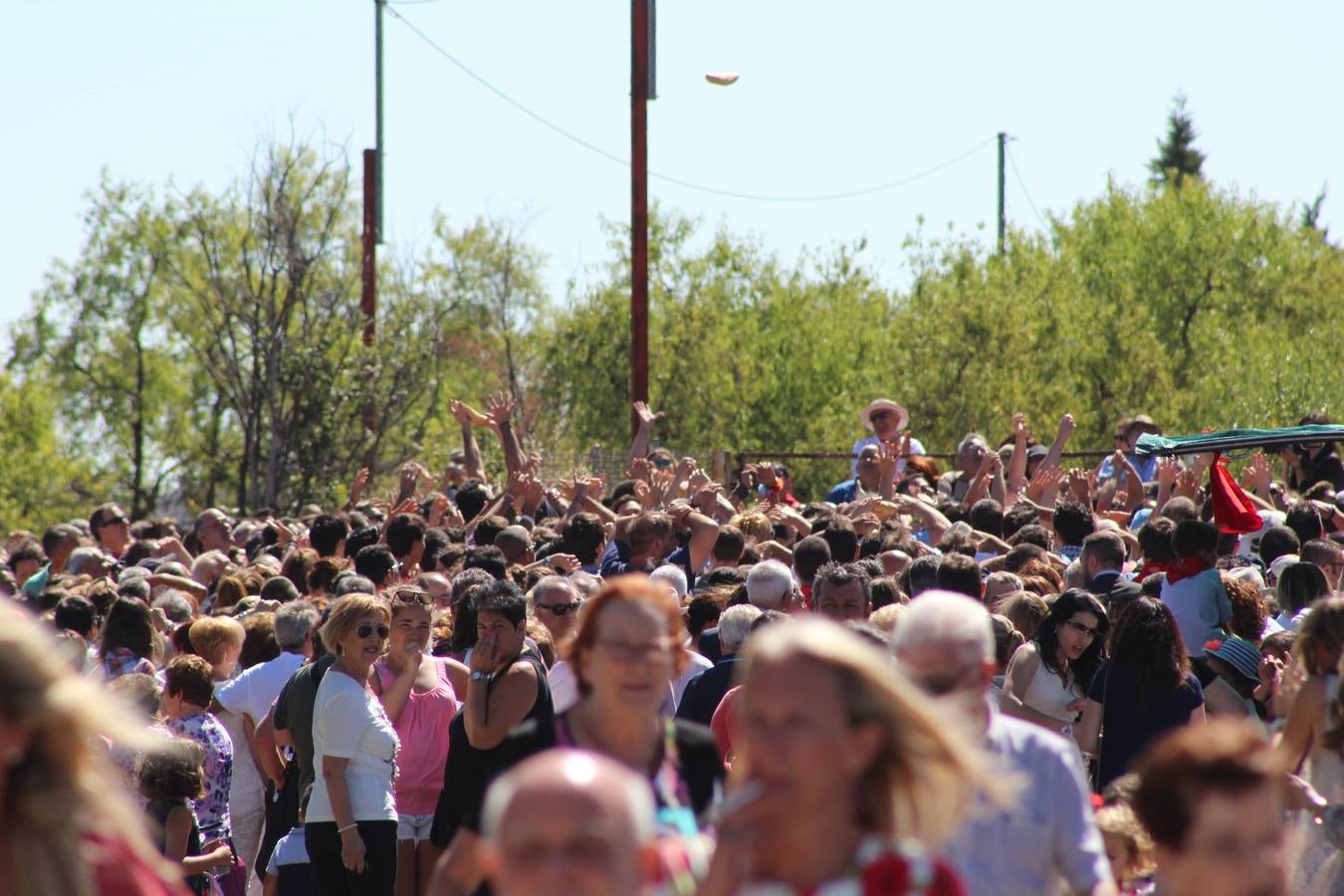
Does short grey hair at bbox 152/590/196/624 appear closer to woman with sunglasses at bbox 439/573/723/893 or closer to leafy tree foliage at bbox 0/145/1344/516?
woman with sunglasses at bbox 439/573/723/893

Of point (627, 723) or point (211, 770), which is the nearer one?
point (627, 723)

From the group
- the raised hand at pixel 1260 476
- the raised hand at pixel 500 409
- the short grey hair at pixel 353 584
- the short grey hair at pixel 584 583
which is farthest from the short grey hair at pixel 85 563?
the raised hand at pixel 1260 476

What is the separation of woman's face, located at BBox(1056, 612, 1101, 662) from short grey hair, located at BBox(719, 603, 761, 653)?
4.29 ft

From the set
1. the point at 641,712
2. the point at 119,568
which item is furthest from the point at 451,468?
the point at 641,712

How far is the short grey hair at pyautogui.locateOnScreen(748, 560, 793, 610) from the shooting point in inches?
317

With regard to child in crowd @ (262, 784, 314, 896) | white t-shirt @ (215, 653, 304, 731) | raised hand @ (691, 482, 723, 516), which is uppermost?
raised hand @ (691, 482, 723, 516)

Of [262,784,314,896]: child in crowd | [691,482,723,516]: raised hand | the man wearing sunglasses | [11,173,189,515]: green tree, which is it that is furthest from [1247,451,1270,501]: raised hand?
[11,173,189,515]: green tree

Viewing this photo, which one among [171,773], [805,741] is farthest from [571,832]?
[171,773]

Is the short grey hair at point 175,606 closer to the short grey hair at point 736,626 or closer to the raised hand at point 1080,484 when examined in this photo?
the short grey hair at point 736,626

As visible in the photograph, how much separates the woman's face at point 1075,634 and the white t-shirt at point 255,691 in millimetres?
3576

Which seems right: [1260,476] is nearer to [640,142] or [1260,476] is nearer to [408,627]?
[408,627]

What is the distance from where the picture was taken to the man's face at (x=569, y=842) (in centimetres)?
247

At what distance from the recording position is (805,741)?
2932mm

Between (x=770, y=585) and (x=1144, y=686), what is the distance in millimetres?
1899
